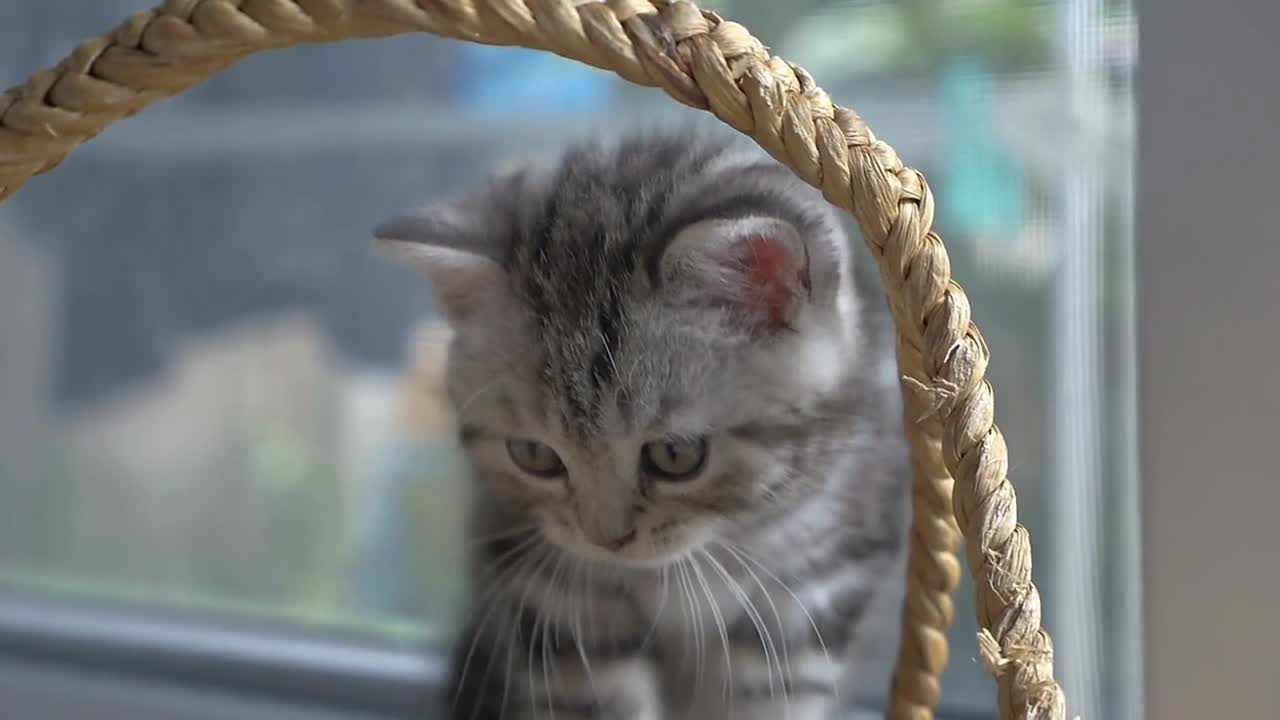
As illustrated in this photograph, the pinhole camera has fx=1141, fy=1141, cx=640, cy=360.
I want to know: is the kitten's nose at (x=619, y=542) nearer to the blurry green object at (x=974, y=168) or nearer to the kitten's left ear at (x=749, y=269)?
the kitten's left ear at (x=749, y=269)

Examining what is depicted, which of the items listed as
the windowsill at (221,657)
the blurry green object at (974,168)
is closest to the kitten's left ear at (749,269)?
the blurry green object at (974,168)

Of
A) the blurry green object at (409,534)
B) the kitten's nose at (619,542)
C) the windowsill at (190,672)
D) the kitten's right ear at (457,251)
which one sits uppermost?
the kitten's right ear at (457,251)

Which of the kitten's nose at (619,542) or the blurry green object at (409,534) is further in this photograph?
the blurry green object at (409,534)

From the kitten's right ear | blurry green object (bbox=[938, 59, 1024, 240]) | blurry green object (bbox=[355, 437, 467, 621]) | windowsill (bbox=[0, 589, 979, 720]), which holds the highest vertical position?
blurry green object (bbox=[938, 59, 1024, 240])

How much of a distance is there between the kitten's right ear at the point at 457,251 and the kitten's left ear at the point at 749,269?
0.41ft

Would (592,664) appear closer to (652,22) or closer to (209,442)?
(652,22)

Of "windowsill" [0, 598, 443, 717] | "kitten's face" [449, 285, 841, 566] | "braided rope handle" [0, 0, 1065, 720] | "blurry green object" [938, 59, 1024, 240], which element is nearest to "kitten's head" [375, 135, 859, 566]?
"kitten's face" [449, 285, 841, 566]

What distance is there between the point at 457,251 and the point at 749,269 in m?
0.19

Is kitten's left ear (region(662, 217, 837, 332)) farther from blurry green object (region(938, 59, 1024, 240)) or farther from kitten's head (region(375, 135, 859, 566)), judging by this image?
blurry green object (region(938, 59, 1024, 240))

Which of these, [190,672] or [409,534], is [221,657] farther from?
[409,534]

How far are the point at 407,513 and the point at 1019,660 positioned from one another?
0.82 m

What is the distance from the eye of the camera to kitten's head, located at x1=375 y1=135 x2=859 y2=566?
713mm

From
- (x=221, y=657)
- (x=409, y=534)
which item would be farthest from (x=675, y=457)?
(x=221, y=657)

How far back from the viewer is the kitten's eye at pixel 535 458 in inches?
30.5
